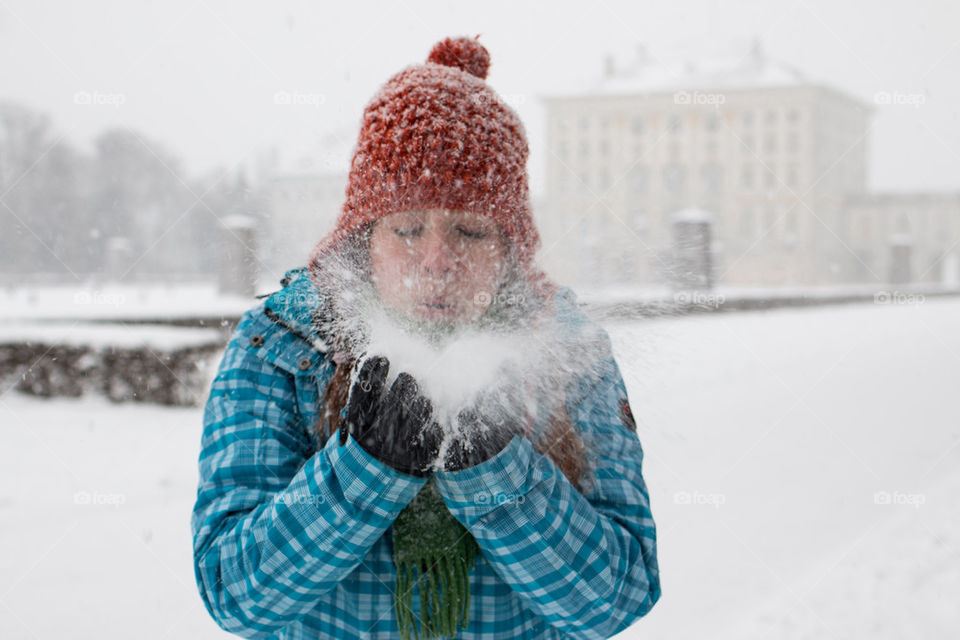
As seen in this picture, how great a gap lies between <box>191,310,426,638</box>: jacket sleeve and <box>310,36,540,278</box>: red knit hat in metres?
0.26

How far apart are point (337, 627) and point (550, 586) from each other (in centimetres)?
41

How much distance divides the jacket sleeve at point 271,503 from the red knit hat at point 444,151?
26 cm

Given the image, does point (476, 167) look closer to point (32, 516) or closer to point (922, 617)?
point (922, 617)

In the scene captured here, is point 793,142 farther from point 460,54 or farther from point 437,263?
point 437,263

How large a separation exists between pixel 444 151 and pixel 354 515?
0.67 metres

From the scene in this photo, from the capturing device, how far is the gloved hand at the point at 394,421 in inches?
37.8

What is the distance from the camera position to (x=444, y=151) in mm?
1319

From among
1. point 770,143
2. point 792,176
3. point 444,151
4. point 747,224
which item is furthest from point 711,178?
point 444,151

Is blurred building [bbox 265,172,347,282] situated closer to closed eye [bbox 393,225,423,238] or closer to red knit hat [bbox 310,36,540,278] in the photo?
red knit hat [bbox 310,36,540,278]

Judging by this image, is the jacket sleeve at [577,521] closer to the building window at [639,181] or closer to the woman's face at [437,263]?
the woman's face at [437,263]

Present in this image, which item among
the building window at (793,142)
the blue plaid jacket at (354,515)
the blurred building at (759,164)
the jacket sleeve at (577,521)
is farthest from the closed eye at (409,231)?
the building window at (793,142)

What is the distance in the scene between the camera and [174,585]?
3.63 meters

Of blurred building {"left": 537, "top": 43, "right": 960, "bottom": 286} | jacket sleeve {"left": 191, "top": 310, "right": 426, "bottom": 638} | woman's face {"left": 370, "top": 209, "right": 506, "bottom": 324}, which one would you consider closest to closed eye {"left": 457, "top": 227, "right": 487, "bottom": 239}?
woman's face {"left": 370, "top": 209, "right": 506, "bottom": 324}

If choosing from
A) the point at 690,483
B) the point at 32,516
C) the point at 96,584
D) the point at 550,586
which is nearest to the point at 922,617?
the point at 690,483
